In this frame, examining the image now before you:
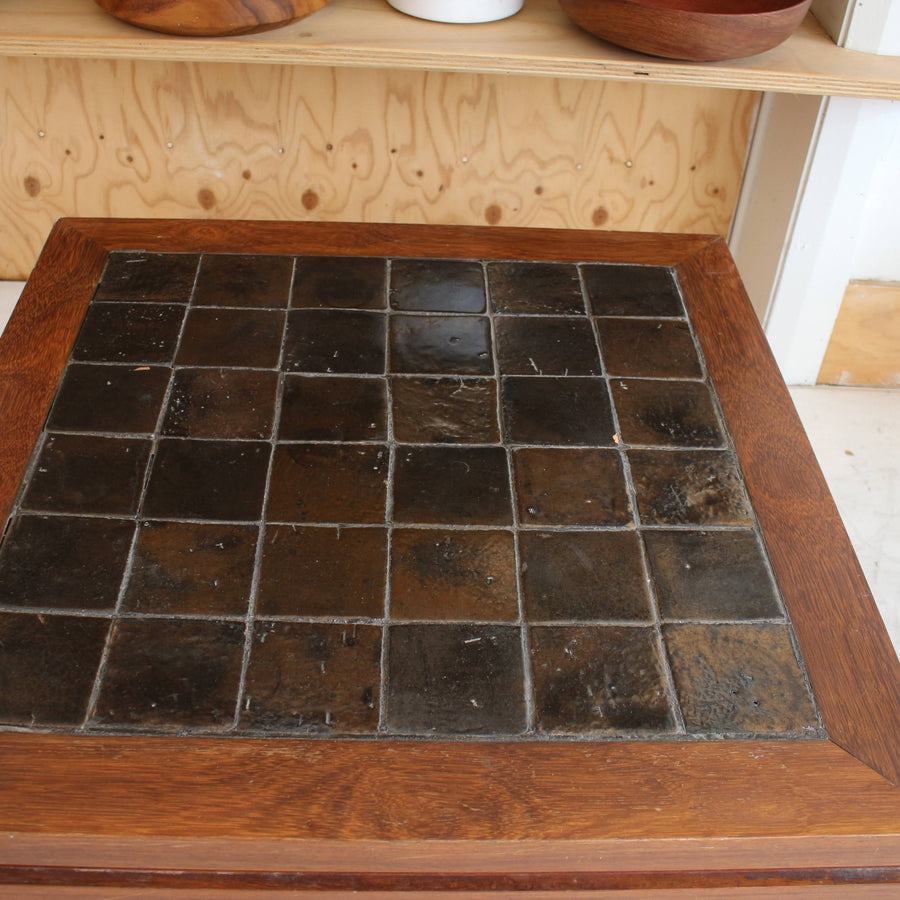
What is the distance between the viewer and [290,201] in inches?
93.0

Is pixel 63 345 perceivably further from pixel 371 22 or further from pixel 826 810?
pixel 826 810

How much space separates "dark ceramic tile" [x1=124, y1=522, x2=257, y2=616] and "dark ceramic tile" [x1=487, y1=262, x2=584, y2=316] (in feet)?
1.93

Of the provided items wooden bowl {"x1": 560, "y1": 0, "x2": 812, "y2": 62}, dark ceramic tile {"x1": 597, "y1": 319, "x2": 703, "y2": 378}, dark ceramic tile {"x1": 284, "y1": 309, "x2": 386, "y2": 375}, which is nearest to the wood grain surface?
wooden bowl {"x1": 560, "y1": 0, "x2": 812, "y2": 62}

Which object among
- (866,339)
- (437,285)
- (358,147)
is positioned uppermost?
(437,285)

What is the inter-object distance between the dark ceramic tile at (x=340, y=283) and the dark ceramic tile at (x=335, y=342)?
2 centimetres

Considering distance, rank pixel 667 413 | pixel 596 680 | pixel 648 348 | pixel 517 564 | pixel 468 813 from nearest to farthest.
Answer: pixel 468 813 < pixel 596 680 < pixel 517 564 < pixel 667 413 < pixel 648 348

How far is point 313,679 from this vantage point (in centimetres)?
101

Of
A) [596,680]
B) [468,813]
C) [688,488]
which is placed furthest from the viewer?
[688,488]

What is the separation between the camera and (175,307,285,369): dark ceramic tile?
1.39 metres

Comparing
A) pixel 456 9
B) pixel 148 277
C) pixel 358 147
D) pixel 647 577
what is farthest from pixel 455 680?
pixel 358 147

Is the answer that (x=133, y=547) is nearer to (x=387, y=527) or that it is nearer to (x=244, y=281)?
(x=387, y=527)

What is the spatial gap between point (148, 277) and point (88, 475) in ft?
1.46

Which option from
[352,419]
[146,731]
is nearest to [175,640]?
[146,731]

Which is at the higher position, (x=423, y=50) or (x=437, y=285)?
(x=423, y=50)
